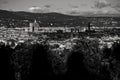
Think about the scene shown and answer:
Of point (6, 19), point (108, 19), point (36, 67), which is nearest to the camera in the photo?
point (36, 67)

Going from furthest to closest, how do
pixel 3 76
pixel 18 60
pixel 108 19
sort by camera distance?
pixel 108 19
pixel 18 60
pixel 3 76

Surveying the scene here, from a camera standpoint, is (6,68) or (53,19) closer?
(6,68)

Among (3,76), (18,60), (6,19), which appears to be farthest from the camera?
(6,19)

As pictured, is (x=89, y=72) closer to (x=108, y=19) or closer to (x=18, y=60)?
(x=18, y=60)

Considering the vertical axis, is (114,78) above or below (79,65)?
below

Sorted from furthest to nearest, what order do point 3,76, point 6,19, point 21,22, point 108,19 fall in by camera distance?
1. point 108,19
2. point 21,22
3. point 6,19
4. point 3,76

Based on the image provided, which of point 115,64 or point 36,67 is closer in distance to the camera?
point 36,67

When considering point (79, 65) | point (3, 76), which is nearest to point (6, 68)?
point (3, 76)

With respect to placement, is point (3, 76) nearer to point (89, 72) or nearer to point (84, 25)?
point (89, 72)

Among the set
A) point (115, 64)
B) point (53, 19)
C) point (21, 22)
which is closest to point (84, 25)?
point (53, 19)
